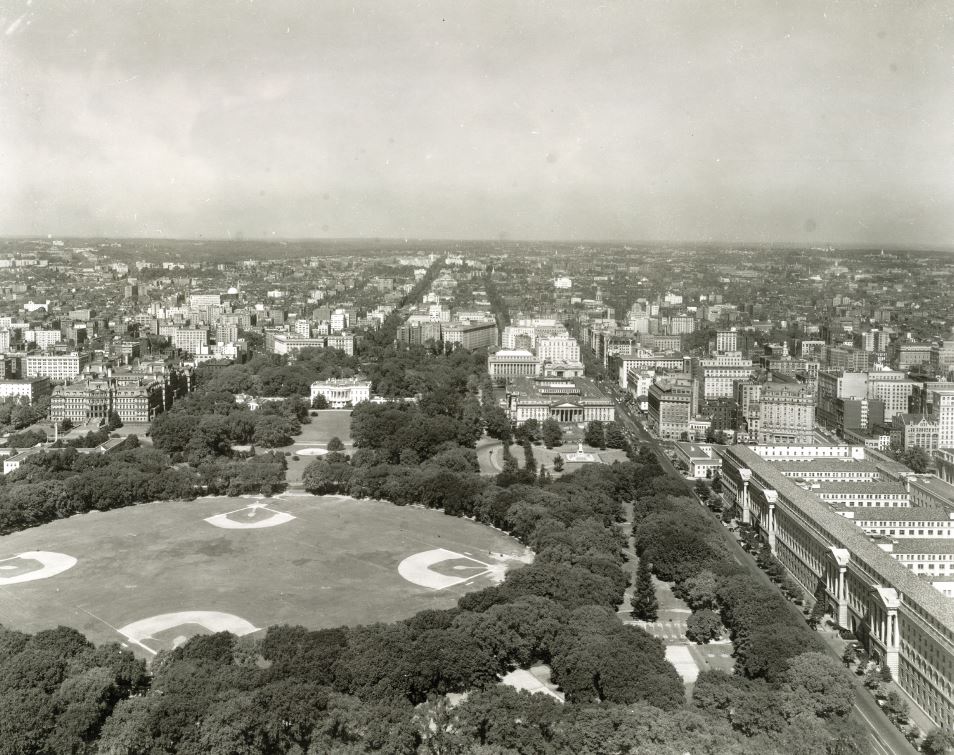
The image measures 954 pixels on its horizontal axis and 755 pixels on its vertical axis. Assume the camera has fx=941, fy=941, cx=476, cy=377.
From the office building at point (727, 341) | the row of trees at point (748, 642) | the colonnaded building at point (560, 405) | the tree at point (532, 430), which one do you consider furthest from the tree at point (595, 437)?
the office building at point (727, 341)

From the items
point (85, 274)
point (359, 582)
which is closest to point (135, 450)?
point (359, 582)

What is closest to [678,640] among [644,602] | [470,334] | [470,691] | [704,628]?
[704,628]

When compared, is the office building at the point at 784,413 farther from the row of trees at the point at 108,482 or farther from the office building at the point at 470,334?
the office building at the point at 470,334

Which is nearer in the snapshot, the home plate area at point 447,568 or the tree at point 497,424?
the home plate area at point 447,568

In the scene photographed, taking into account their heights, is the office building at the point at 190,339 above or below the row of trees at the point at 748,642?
above

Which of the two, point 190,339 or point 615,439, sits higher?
point 190,339

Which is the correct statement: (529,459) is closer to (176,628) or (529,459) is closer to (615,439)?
(615,439)
